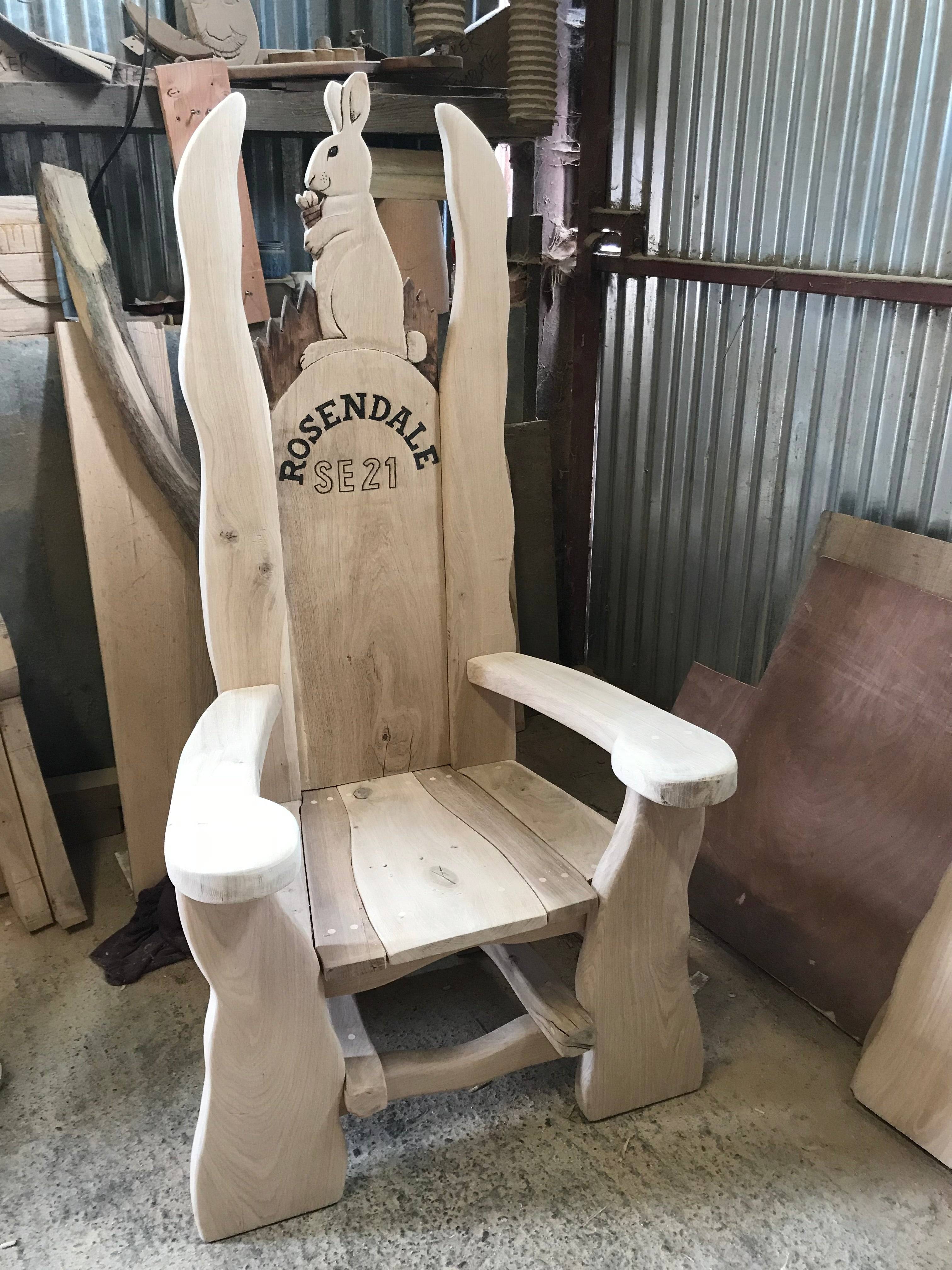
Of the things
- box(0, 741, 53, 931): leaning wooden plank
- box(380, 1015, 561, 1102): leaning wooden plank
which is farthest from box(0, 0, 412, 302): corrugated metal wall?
box(380, 1015, 561, 1102): leaning wooden plank

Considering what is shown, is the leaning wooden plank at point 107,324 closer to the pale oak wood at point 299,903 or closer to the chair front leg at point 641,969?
the pale oak wood at point 299,903

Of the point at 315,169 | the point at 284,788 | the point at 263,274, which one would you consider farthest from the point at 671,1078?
the point at 263,274

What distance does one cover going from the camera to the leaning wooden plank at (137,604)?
2188 mm

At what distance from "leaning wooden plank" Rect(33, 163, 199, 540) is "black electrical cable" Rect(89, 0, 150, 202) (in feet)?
0.67

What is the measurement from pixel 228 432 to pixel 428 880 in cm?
79

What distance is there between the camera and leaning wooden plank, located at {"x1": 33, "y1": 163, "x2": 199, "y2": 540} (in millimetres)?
2129

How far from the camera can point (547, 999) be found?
1.70 meters

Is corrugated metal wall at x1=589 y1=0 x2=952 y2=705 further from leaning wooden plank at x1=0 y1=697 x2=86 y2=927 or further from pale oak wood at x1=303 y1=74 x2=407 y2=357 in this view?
leaning wooden plank at x1=0 y1=697 x2=86 y2=927

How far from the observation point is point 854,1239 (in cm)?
157

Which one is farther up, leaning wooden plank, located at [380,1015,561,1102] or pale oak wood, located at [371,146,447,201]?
pale oak wood, located at [371,146,447,201]

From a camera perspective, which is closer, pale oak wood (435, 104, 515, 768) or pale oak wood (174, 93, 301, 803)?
pale oak wood (174, 93, 301, 803)

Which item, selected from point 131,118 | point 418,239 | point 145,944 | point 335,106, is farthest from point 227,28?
point 145,944

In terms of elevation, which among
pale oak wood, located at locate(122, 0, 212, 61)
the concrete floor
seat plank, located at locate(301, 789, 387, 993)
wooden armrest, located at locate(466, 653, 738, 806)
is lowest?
the concrete floor

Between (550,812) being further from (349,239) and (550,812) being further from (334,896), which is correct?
(349,239)
